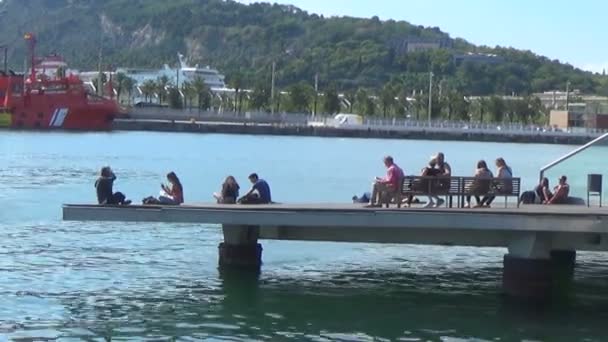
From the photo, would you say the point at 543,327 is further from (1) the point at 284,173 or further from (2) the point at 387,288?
(1) the point at 284,173

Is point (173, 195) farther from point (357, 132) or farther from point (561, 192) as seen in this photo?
point (357, 132)

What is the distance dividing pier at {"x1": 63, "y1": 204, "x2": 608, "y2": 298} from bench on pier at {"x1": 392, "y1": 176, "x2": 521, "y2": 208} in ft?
1.69

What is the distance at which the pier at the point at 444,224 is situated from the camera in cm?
2309

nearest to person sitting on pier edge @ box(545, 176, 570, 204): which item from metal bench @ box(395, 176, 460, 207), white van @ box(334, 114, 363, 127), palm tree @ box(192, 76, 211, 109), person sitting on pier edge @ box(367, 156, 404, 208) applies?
metal bench @ box(395, 176, 460, 207)

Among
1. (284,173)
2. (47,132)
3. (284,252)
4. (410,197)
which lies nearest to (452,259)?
(284,252)

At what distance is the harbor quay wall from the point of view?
16450cm

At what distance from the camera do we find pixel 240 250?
26734mm

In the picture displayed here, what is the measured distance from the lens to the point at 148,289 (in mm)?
24766

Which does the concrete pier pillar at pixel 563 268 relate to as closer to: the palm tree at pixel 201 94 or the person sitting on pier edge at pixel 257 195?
the person sitting on pier edge at pixel 257 195

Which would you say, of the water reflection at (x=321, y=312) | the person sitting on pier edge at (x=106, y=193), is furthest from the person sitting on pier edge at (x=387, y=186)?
the person sitting on pier edge at (x=106, y=193)

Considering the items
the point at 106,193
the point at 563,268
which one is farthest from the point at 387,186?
the point at 563,268

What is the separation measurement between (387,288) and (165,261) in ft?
20.0

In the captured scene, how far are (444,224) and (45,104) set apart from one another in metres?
119

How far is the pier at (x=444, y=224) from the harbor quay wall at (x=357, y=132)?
138 metres
